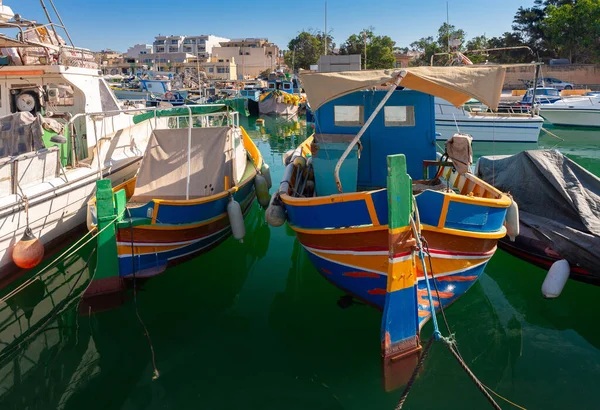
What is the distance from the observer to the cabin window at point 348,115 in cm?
687

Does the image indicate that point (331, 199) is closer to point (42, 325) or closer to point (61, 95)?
point (42, 325)

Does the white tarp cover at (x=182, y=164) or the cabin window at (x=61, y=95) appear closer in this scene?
the white tarp cover at (x=182, y=164)

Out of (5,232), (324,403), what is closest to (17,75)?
(5,232)

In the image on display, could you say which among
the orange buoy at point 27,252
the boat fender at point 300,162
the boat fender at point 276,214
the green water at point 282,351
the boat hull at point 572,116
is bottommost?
the green water at point 282,351

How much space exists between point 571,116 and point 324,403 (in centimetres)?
2583

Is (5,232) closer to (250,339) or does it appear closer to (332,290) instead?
(250,339)

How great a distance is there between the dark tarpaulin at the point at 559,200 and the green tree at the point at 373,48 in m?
46.1

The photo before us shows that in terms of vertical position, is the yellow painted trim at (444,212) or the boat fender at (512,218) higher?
the yellow painted trim at (444,212)

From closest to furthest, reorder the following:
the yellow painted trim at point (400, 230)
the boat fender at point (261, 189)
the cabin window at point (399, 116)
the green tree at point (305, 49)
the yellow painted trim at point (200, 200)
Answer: the yellow painted trim at point (400, 230)
the yellow painted trim at point (200, 200)
the cabin window at point (399, 116)
the boat fender at point (261, 189)
the green tree at point (305, 49)

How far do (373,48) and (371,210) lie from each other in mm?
53996

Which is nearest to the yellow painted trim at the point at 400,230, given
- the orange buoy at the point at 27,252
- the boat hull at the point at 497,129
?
the orange buoy at the point at 27,252

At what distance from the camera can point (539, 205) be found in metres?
7.35

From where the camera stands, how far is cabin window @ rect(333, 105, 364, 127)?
271 inches

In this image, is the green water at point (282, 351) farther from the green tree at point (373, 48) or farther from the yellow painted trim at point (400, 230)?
the green tree at point (373, 48)
